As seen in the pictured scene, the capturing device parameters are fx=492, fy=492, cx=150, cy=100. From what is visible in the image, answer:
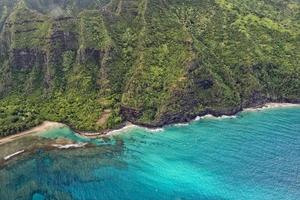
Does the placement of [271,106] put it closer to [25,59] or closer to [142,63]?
[142,63]

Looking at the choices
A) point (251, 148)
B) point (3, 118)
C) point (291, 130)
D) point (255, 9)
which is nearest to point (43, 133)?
point (3, 118)

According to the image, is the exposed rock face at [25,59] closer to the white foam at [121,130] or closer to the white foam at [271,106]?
the white foam at [121,130]

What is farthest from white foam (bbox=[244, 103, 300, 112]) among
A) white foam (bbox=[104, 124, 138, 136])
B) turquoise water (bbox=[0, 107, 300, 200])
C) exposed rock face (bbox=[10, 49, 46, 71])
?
exposed rock face (bbox=[10, 49, 46, 71])

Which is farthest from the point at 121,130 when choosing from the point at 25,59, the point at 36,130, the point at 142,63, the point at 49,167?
the point at 25,59

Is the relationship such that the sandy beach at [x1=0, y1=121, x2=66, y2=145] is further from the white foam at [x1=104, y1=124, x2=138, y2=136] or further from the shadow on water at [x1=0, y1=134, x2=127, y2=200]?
the white foam at [x1=104, y1=124, x2=138, y2=136]

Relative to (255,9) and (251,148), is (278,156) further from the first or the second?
(255,9)

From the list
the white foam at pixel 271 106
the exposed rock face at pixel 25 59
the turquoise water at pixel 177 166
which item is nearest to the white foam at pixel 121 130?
the turquoise water at pixel 177 166
